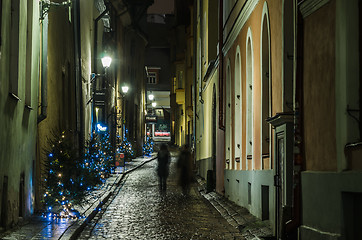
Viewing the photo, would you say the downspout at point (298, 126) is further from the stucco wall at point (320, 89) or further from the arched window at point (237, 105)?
the arched window at point (237, 105)

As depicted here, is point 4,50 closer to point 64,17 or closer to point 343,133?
point 343,133

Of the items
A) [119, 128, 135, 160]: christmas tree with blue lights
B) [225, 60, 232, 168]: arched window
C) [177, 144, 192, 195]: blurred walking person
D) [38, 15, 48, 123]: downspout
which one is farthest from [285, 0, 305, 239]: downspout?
[119, 128, 135, 160]: christmas tree with blue lights

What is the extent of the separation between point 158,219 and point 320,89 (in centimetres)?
650

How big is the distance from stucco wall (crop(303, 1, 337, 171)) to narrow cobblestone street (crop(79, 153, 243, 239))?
10.1 feet

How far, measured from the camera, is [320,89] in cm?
970

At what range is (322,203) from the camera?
368 inches

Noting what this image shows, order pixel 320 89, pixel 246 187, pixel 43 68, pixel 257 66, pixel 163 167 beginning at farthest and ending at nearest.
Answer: pixel 163 167 < pixel 246 187 < pixel 257 66 < pixel 43 68 < pixel 320 89

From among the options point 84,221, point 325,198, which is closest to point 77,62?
point 84,221

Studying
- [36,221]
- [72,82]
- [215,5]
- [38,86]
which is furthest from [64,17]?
[215,5]

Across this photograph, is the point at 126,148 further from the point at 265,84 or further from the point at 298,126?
the point at 298,126

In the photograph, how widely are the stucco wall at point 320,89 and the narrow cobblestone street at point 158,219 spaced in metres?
3.08

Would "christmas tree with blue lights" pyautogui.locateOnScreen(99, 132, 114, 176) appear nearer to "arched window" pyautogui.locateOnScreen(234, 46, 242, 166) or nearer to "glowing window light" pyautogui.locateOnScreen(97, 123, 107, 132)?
"glowing window light" pyautogui.locateOnScreen(97, 123, 107, 132)

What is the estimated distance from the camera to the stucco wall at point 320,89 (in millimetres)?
9281

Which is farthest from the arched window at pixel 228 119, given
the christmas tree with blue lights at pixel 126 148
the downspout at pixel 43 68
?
the christmas tree with blue lights at pixel 126 148
